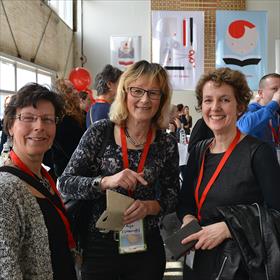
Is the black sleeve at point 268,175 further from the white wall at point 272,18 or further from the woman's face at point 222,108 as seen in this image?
the white wall at point 272,18

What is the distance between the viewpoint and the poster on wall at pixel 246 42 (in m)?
9.64

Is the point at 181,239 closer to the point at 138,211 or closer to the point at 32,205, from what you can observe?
the point at 138,211

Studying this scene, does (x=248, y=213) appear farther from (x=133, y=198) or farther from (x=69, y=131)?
(x=69, y=131)

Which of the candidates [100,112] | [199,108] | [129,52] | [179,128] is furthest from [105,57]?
[199,108]

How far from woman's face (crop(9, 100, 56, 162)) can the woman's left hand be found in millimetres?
433

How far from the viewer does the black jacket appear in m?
1.23

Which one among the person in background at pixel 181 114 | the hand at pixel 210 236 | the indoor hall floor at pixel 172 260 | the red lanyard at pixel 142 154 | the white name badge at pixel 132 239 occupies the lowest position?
the indoor hall floor at pixel 172 260

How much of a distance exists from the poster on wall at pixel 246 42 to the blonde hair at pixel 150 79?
8488 millimetres

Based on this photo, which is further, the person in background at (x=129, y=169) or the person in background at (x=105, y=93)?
the person in background at (x=105, y=93)

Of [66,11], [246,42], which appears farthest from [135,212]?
[66,11]

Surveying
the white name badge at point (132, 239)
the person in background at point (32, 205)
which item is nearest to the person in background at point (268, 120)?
the white name badge at point (132, 239)

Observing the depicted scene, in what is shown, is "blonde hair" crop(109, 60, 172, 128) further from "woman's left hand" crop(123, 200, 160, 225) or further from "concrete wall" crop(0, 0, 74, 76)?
"concrete wall" crop(0, 0, 74, 76)

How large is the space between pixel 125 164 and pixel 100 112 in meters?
1.71

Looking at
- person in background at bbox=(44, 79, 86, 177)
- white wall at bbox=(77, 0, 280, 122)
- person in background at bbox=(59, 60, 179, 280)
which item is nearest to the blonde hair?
person in background at bbox=(59, 60, 179, 280)
